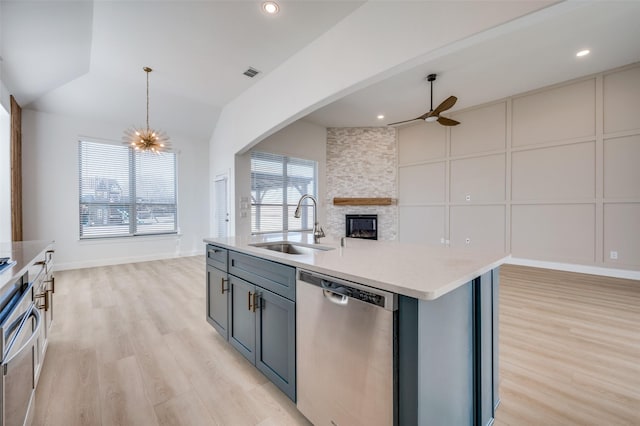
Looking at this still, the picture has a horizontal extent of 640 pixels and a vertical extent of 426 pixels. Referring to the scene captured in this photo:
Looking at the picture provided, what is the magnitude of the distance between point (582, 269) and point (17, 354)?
681cm

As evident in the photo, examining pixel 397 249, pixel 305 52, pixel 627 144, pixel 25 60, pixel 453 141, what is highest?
pixel 305 52

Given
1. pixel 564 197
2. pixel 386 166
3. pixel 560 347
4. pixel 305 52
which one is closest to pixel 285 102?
pixel 305 52

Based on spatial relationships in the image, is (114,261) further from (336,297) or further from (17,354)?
(336,297)

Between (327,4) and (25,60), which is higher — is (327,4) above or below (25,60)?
above

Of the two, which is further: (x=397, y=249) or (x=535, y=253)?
(x=535, y=253)

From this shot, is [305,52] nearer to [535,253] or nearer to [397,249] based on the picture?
[397,249]

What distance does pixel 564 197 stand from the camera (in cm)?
469

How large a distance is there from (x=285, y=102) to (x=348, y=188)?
11.5ft

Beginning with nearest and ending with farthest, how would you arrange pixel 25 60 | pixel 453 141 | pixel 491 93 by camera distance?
pixel 25 60 → pixel 491 93 → pixel 453 141

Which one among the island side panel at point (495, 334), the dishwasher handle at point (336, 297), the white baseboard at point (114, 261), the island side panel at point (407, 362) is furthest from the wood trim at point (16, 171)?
the island side panel at point (495, 334)

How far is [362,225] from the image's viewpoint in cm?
709

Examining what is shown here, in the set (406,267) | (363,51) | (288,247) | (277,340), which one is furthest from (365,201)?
(406,267)

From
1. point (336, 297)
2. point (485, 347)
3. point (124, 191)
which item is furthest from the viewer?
point (124, 191)

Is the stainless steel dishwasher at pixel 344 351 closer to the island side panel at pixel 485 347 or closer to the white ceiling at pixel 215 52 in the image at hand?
the island side panel at pixel 485 347
